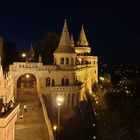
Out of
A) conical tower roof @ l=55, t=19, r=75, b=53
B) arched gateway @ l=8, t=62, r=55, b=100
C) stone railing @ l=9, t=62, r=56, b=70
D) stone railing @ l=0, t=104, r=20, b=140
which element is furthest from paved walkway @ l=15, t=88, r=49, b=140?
conical tower roof @ l=55, t=19, r=75, b=53

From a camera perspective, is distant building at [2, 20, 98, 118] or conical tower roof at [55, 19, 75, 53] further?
conical tower roof at [55, 19, 75, 53]

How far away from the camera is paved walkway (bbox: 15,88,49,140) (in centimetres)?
2552

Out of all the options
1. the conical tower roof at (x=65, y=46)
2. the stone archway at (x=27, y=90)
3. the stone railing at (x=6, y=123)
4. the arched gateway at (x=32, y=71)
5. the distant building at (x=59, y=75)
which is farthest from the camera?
the conical tower roof at (x=65, y=46)

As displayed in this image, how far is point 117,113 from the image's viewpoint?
107 feet

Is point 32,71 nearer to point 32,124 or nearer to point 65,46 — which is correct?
point 65,46

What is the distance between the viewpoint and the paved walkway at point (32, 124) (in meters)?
25.5

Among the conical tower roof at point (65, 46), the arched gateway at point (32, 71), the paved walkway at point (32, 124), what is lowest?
the paved walkway at point (32, 124)

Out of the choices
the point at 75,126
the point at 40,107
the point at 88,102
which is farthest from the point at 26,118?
the point at 88,102

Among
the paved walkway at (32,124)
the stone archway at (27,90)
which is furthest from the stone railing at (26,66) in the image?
the paved walkway at (32,124)

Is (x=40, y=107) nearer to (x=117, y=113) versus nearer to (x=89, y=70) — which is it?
(x=117, y=113)

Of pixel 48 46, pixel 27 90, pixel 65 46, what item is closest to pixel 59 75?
pixel 65 46

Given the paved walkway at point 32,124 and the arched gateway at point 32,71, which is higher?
the arched gateway at point 32,71

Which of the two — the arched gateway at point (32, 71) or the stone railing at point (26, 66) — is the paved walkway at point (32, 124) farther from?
the stone railing at point (26, 66)

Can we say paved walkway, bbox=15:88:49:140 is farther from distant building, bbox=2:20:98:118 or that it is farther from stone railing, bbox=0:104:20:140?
stone railing, bbox=0:104:20:140
